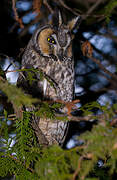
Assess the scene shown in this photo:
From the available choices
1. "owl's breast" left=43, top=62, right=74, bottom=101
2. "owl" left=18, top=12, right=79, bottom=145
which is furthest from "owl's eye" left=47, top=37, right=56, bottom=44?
"owl's breast" left=43, top=62, right=74, bottom=101

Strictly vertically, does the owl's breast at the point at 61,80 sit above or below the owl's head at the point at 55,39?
below

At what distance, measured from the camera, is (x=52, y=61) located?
1741 mm

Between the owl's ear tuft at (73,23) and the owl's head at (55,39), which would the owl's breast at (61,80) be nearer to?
the owl's head at (55,39)

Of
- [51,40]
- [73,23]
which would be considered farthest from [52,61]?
[73,23]

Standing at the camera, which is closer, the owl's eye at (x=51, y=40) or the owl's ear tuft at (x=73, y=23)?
the owl's eye at (x=51, y=40)

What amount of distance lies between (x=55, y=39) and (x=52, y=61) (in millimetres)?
194

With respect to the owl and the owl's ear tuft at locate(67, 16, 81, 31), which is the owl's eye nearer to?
the owl

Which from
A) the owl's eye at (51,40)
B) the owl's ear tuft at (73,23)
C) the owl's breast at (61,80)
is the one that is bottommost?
the owl's breast at (61,80)

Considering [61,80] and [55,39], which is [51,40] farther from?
[61,80]

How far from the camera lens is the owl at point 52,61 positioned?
1665 millimetres

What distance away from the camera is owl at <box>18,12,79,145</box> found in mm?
1665

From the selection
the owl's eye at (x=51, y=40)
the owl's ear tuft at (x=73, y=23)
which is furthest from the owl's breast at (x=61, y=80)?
the owl's ear tuft at (x=73, y=23)

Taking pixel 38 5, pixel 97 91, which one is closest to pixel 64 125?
pixel 97 91

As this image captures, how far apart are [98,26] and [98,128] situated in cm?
216
